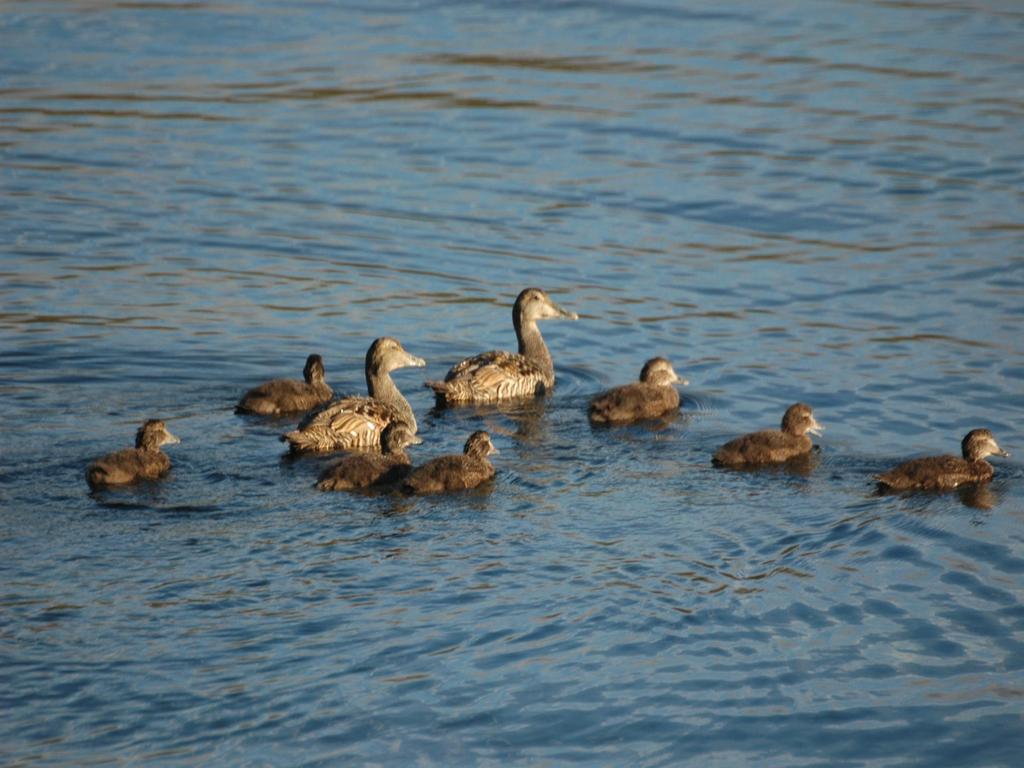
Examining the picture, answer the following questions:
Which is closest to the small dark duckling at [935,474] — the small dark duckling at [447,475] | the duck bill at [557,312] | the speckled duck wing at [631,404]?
the speckled duck wing at [631,404]

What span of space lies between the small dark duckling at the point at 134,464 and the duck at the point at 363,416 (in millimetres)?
967

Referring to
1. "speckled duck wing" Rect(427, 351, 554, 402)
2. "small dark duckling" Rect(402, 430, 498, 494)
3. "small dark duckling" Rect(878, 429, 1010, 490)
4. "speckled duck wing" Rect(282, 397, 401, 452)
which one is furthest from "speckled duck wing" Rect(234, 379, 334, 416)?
"small dark duckling" Rect(878, 429, 1010, 490)

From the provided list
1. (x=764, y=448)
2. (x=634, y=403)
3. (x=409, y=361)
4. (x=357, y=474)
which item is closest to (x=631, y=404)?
(x=634, y=403)

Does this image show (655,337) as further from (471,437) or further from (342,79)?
(342,79)

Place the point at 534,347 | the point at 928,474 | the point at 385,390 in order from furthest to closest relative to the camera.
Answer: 1. the point at 534,347
2. the point at 385,390
3. the point at 928,474

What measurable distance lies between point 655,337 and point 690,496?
14.3 ft

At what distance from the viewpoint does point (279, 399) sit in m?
12.7

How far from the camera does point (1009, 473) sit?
38.1ft

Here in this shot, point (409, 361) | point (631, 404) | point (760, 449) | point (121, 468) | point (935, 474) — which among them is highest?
point (409, 361)

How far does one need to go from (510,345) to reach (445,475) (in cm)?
449

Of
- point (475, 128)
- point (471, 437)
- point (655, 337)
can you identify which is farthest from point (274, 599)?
point (475, 128)

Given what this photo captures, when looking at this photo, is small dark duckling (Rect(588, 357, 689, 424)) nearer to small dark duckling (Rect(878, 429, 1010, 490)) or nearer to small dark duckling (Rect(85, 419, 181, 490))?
small dark duckling (Rect(878, 429, 1010, 490))

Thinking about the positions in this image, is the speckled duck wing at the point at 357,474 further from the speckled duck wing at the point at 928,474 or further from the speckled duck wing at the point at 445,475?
the speckled duck wing at the point at 928,474

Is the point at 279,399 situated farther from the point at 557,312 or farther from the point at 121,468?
the point at 557,312
